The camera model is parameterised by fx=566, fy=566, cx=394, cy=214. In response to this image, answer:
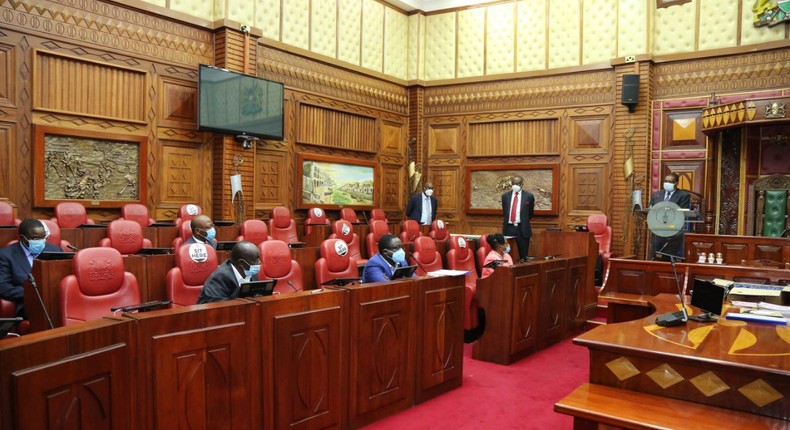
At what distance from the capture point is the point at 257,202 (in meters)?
9.88

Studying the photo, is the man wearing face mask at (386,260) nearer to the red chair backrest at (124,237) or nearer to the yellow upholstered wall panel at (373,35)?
the red chair backrest at (124,237)

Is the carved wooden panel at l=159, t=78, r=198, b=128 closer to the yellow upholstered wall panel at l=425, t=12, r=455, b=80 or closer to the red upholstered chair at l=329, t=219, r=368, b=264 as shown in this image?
the red upholstered chair at l=329, t=219, r=368, b=264

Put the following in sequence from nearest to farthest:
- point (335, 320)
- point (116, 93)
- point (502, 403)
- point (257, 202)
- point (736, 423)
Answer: point (736, 423) < point (335, 320) < point (502, 403) < point (116, 93) < point (257, 202)

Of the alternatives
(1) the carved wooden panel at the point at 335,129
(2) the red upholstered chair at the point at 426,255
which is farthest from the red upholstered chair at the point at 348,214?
(2) the red upholstered chair at the point at 426,255

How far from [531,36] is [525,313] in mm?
7848

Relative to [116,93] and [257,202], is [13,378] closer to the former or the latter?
[116,93]

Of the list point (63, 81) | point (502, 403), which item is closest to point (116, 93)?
point (63, 81)

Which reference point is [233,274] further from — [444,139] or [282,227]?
[444,139]

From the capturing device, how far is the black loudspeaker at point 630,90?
10273 millimetres

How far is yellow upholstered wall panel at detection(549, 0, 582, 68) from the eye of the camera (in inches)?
444

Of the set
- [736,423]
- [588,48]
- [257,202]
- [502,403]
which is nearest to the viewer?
[736,423]

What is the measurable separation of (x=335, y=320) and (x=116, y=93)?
20.8 feet

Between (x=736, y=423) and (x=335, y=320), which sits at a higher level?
(x=335, y=320)

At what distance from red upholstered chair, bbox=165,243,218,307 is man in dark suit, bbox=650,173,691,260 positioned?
5245 millimetres
